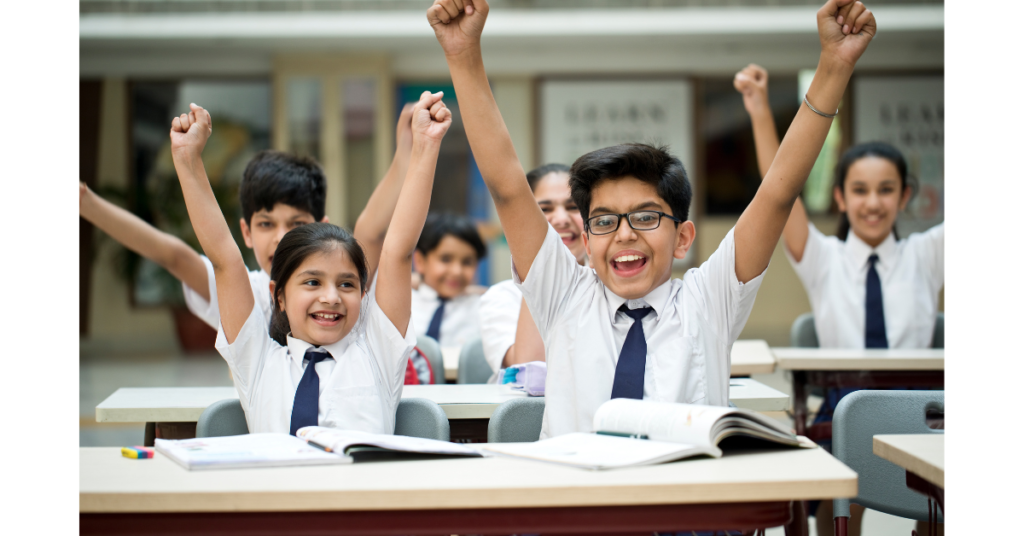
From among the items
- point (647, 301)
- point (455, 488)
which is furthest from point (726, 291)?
point (455, 488)

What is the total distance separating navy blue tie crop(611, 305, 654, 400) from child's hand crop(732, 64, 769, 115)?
102 centimetres

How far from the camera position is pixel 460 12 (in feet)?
4.70

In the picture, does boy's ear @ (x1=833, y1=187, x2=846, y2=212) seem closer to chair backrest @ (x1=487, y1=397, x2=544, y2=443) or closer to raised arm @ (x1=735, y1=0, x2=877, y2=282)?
raised arm @ (x1=735, y1=0, x2=877, y2=282)

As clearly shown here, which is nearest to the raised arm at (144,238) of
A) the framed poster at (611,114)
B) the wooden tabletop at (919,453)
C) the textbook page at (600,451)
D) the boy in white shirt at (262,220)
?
the boy in white shirt at (262,220)

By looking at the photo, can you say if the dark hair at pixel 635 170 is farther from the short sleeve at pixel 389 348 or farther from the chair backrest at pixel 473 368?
the chair backrest at pixel 473 368

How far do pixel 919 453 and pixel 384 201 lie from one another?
1.53 m

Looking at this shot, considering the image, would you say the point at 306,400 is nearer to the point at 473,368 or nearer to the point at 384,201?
the point at 384,201

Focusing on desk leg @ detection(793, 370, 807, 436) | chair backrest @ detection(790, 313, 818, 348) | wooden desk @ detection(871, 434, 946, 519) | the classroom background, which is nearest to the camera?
wooden desk @ detection(871, 434, 946, 519)

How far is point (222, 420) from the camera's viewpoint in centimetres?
171

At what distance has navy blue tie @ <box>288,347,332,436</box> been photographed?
5.49 ft

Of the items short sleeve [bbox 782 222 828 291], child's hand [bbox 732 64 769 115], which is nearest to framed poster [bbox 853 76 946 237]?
short sleeve [bbox 782 222 828 291]

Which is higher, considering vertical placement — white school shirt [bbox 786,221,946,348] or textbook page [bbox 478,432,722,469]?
white school shirt [bbox 786,221,946,348]

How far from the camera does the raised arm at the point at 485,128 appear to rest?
1.43 m
